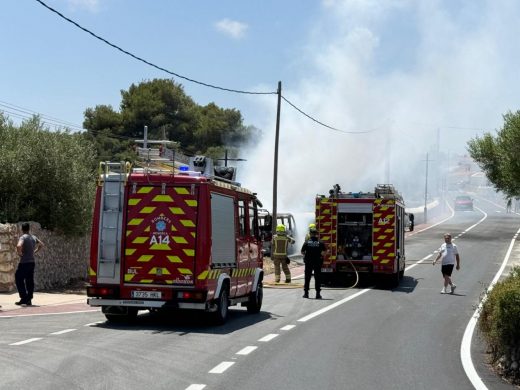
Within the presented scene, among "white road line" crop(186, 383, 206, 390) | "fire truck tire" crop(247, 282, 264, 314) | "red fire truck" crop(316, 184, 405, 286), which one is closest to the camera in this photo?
"white road line" crop(186, 383, 206, 390)

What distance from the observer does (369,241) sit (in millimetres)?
25453

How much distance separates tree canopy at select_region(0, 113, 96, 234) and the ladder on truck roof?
865 cm

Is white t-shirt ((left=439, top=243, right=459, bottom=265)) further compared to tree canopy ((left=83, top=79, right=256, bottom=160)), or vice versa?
tree canopy ((left=83, top=79, right=256, bottom=160))

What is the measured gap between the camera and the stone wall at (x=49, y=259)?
19.8 meters

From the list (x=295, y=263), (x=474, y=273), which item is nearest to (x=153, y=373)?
(x=474, y=273)

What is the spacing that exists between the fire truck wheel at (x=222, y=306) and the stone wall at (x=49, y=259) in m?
7.44

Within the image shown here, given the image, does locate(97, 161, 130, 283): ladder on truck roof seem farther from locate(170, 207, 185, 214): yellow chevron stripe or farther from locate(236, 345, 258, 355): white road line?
locate(236, 345, 258, 355): white road line

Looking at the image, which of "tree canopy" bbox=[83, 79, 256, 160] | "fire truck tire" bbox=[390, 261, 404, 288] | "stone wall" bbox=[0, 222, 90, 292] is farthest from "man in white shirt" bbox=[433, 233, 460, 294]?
"tree canopy" bbox=[83, 79, 256, 160]

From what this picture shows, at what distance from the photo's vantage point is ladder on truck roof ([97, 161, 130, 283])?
540 inches

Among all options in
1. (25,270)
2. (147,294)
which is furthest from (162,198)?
(25,270)

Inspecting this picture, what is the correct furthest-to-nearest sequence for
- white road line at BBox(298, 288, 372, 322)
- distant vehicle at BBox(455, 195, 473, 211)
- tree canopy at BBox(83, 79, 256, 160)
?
distant vehicle at BBox(455, 195, 473, 211)
tree canopy at BBox(83, 79, 256, 160)
white road line at BBox(298, 288, 372, 322)

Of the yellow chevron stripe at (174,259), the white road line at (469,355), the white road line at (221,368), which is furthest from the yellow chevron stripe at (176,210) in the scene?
the white road line at (469,355)

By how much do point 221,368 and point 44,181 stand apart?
14.2m

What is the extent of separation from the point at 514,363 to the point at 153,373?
4.26 metres
